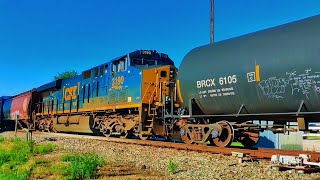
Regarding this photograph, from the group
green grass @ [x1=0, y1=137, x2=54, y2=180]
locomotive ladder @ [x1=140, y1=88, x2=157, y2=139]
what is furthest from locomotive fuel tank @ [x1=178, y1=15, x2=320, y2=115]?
green grass @ [x1=0, y1=137, x2=54, y2=180]

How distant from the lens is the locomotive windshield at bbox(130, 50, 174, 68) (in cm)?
1545

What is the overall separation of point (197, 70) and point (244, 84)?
2041mm

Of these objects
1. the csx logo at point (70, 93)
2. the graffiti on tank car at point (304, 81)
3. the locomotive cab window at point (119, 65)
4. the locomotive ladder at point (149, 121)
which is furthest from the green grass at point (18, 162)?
the csx logo at point (70, 93)

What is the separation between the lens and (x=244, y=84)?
936cm

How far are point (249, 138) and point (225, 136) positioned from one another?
105 centimetres

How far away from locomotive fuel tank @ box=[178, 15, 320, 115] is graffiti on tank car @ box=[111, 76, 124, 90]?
4.93 m

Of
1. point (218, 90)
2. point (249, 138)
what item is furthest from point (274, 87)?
point (249, 138)

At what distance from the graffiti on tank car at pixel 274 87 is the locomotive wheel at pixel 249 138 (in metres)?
2.49

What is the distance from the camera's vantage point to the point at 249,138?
445 inches

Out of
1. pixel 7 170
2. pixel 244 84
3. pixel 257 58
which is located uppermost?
pixel 257 58

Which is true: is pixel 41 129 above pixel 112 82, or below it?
below

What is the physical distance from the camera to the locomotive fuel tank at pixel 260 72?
7918mm

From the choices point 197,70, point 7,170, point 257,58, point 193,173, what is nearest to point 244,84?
point 257,58

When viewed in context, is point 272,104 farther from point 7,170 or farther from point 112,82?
point 112,82
